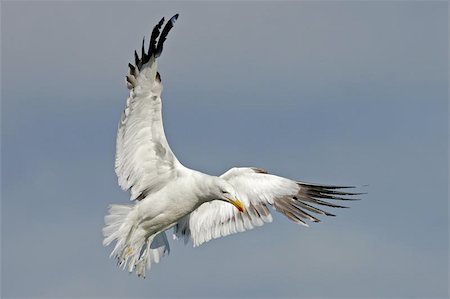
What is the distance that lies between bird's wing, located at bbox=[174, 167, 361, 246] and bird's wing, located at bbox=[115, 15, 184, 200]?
3.50 ft

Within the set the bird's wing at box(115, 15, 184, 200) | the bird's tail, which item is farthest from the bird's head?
the bird's tail

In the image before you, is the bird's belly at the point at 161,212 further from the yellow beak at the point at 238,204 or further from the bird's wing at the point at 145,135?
the yellow beak at the point at 238,204

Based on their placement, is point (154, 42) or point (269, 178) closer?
point (154, 42)

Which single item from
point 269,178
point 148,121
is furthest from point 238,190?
point 148,121

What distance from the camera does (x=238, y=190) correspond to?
21.6m

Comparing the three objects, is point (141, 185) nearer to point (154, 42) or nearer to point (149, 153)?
point (149, 153)

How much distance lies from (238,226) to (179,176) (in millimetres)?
1719

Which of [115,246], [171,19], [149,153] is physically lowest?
[115,246]

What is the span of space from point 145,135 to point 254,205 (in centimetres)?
235

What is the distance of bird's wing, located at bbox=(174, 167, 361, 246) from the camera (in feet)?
71.2

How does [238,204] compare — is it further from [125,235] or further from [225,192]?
[125,235]

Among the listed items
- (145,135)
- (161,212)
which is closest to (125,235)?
(161,212)

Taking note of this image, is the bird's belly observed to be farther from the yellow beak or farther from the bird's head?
the yellow beak

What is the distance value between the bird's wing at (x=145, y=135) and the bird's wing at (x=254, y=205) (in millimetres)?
1067
